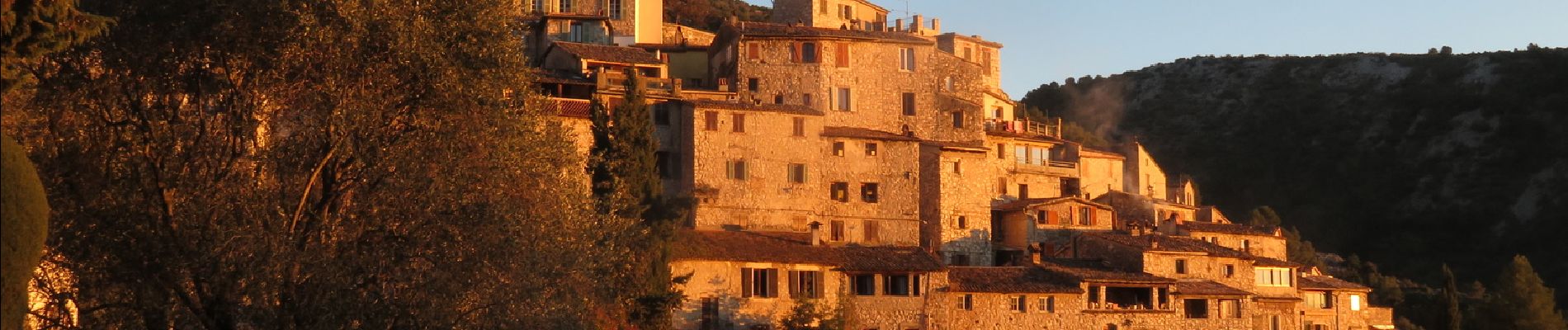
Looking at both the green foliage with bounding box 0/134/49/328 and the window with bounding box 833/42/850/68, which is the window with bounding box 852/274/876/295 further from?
the green foliage with bounding box 0/134/49/328

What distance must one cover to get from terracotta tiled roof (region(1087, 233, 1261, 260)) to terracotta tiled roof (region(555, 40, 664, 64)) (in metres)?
19.1

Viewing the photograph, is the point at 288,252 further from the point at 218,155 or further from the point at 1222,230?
the point at 1222,230

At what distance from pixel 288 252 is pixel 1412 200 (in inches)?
5086

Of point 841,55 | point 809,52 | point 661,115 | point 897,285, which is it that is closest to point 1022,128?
point 841,55

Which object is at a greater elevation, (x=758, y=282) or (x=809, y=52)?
(x=809, y=52)

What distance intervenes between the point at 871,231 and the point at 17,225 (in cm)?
5423

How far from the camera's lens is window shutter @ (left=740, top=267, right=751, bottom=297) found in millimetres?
60406

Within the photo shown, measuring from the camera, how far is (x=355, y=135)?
88.3ft

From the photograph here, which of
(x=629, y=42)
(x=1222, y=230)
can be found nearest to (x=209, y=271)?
(x=629, y=42)

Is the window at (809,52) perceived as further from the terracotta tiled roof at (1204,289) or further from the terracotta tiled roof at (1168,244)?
the terracotta tiled roof at (1204,289)

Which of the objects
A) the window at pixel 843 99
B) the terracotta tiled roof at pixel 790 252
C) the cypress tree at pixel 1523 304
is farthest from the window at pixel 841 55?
the cypress tree at pixel 1523 304

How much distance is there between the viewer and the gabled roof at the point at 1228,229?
86.6 meters

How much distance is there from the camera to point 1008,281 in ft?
219

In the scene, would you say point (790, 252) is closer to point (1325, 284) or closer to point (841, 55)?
point (841, 55)
